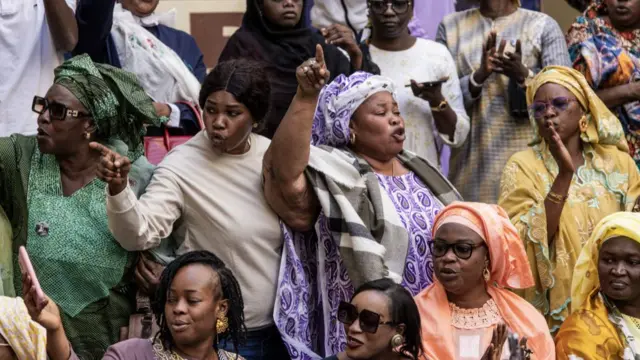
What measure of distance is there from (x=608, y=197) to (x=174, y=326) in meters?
2.63

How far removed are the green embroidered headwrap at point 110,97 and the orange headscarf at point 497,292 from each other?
142 cm

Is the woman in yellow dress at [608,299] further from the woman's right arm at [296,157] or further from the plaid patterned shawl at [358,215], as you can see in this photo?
the woman's right arm at [296,157]

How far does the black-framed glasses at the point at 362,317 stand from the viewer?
18.0 feet

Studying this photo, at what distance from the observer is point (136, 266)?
594cm

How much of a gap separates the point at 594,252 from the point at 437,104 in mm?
1368

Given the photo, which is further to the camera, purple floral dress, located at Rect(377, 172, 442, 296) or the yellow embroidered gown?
the yellow embroidered gown

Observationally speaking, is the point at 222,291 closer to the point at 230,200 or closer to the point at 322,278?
the point at 230,200

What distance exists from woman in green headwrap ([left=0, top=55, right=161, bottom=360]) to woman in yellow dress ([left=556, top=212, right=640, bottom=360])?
6.59ft

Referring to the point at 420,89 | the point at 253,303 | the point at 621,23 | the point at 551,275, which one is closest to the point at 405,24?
the point at 420,89

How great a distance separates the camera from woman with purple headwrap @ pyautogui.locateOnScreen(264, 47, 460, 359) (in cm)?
593

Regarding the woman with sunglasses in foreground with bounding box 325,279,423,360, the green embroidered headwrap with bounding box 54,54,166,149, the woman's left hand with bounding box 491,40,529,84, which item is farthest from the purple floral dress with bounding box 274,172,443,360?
the woman's left hand with bounding box 491,40,529,84

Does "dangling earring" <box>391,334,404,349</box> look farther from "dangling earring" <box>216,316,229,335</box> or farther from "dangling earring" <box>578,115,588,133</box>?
"dangling earring" <box>578,115,588,133</box>

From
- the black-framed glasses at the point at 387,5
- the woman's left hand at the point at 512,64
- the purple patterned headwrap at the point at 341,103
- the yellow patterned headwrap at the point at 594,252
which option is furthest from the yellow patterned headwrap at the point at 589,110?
the purple patterned headwrap at the point at 341,103

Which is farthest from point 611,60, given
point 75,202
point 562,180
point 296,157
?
point 75,202
